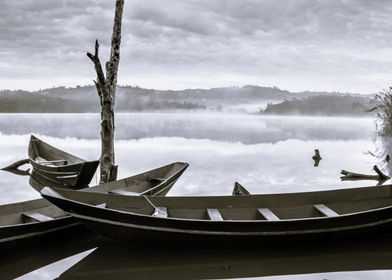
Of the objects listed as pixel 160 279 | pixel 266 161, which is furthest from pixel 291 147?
pixel 160 279

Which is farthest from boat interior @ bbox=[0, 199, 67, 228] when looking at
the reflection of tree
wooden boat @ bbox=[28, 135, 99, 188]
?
the reflection of tree

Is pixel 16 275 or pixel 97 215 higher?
pixel 97 215

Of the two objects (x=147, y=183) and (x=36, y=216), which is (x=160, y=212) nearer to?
(x=36, y=216)

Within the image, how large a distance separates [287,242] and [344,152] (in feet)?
65.3

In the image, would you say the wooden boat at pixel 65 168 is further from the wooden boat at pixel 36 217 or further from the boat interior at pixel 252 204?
the boat interior at pixel 252 204

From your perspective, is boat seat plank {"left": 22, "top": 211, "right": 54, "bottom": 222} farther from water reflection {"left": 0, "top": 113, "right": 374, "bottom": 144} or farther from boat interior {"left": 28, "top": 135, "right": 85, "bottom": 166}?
water reflection {"left": 0, "top": 113, "right": 374, "bottom": 144}

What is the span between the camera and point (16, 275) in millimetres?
6258

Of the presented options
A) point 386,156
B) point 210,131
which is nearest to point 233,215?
point 386,156

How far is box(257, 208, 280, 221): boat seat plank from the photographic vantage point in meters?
6.93

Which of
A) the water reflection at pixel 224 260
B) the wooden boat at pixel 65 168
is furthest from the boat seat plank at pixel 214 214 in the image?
the wooden boat at pixel 65 168

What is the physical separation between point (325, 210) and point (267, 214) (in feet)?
3.20

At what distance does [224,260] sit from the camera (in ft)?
22.0

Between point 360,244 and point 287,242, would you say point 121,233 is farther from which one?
point 360,244

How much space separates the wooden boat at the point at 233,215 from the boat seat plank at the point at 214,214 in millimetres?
15
